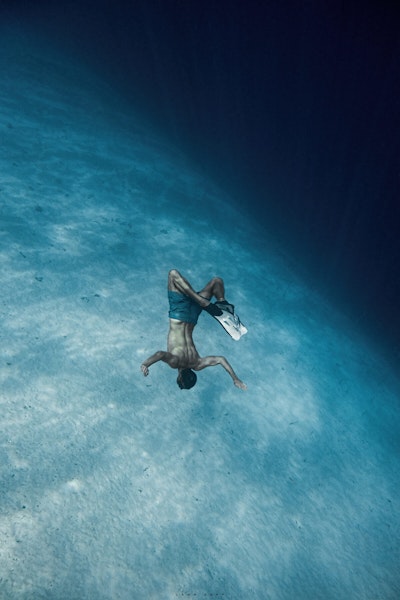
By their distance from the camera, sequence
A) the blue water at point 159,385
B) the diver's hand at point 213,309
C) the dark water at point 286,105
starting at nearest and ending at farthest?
the blue water at point 159,385, the diver's hand at point 213,309, the dark water at point 286,105

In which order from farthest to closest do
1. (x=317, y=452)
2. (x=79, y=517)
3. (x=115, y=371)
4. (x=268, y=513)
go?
(x=317, y=452) < (x=115, y=371) < (x=268, y=513) < (x=79, y=517)

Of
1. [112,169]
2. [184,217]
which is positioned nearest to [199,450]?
[184,217]

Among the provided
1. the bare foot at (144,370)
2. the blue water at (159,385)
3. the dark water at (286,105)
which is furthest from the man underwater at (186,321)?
the dark water at (286,105)

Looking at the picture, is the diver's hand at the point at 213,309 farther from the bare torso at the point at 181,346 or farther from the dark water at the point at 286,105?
the dark water at the point at 286,105

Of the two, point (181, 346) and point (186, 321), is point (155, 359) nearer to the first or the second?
point (181, 346)

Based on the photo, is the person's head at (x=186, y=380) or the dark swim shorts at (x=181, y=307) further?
the dark swim shorts at (x=181, y=307)

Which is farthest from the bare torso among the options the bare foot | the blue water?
the blue water

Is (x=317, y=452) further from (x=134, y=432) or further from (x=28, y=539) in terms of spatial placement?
(x=28, y=539)

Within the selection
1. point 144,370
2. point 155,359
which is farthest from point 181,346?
point 144,370
